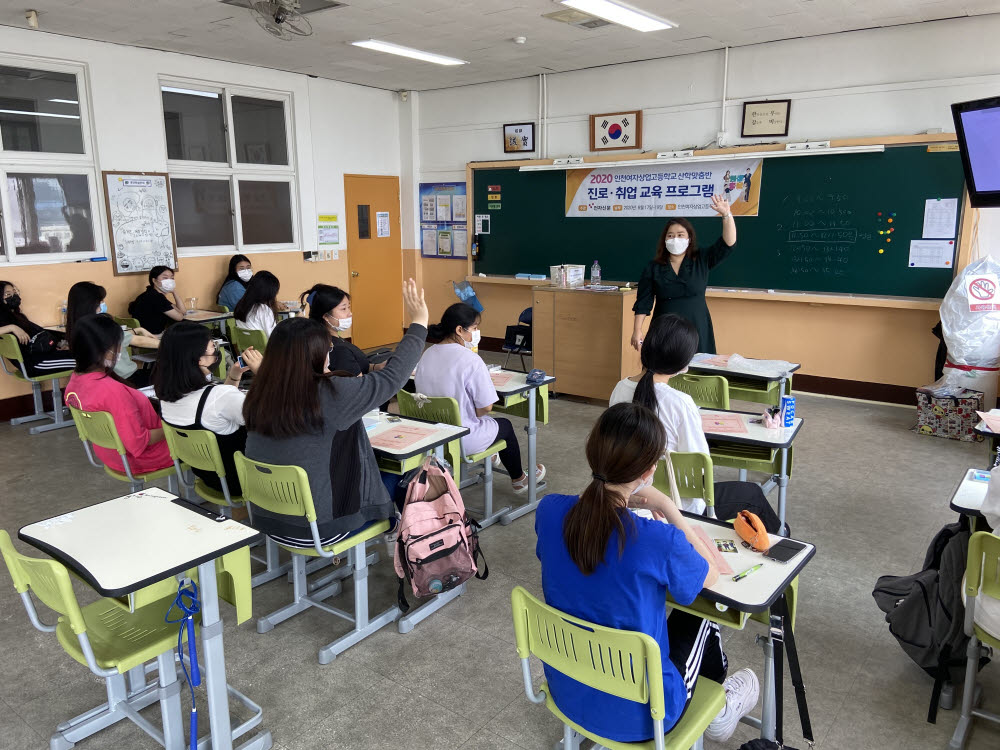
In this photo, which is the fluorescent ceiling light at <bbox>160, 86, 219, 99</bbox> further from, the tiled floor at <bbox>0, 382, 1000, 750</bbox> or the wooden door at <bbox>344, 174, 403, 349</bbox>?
the tiled floor at <bbox>0, 382, 1000, 750</bbox>

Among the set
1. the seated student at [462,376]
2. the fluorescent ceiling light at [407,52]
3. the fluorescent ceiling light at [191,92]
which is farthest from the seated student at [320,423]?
the fluorescent ceiling light at [191,92]

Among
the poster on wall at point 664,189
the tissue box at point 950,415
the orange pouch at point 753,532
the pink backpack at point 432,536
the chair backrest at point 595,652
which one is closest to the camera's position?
the chair backrest at point 595,652

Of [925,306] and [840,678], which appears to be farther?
[925,306]

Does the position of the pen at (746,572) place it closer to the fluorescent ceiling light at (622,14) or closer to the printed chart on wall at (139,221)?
the fluorescent ceiling light at (622,14)

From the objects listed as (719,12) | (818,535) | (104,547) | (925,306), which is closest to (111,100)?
(719,12)

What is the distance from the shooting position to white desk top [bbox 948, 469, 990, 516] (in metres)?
2.32

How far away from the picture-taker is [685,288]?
4.95 metres

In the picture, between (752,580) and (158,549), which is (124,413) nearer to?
(158,549)

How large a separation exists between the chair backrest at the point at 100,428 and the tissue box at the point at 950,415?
17.4ft

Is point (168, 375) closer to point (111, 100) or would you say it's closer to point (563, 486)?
point (563, 486)

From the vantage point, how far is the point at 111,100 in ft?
20.6

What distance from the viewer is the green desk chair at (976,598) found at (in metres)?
1.96

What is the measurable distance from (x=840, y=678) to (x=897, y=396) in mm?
4296

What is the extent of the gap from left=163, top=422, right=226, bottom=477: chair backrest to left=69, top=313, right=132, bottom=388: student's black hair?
0.61 meters
